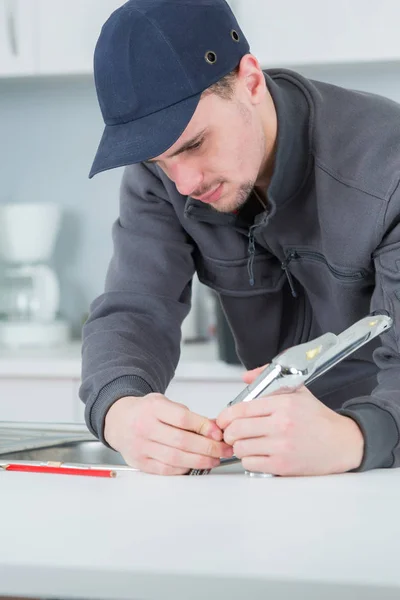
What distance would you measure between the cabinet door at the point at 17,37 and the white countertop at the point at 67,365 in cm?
84

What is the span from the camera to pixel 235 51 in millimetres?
1161

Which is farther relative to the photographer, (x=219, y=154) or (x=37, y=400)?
(x=37, y=400)

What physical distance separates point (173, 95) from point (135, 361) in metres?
0.38

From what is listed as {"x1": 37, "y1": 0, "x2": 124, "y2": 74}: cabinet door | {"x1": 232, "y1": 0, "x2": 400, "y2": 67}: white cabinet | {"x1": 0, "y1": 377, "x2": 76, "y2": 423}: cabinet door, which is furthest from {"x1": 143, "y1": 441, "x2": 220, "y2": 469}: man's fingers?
{"x1": 37, "y1": 0, "x2": 124, "y2": 74}: cabinet door

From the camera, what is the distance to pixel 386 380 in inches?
43.8

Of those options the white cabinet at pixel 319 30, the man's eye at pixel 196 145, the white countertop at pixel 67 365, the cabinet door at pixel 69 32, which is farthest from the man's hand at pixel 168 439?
the cabinet door at pixel 69 32

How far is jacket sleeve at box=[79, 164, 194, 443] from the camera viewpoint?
4.27ft

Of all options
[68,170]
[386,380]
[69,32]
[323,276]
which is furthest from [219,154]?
[68,170]

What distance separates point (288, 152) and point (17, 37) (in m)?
1.60

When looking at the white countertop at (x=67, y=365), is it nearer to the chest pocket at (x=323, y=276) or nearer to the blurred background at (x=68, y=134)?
the blurred background at (x=68, y=134)

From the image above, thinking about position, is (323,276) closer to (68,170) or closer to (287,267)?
(287,267)

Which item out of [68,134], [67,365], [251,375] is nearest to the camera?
[251,375]

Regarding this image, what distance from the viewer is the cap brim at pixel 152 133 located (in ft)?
3.54

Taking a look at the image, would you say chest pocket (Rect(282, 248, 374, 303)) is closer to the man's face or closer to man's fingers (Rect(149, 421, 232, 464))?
the man's face
